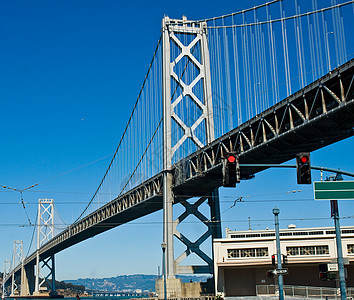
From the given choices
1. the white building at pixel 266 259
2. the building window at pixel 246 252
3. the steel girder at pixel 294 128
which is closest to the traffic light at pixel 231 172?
the steel girder at pixel 294 128

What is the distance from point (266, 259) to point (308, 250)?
14.0ft

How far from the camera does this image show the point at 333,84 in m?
37.4

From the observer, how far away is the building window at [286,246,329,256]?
5762 cm

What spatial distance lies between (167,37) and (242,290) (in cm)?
2841

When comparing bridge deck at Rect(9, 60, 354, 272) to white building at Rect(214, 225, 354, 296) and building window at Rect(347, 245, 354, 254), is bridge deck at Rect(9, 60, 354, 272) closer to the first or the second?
white building at Rect(214, 225, 354, 296)

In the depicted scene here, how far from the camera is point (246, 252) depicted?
58.9m

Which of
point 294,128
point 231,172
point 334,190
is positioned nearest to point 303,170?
point 231,172

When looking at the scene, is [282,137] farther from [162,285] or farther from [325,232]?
[325,232]

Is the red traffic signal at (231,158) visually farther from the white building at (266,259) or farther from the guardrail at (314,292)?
the white building at (266,259)

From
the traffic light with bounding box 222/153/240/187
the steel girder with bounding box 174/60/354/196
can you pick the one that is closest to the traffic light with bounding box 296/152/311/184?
the traffic light with bounding box 222/153/240/187

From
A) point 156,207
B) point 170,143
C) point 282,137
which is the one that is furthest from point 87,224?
point 282,137

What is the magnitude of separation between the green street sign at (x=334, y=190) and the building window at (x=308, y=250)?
37.7 m

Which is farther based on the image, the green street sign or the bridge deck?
the bridge deck

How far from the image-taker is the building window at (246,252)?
5869 centimetres
